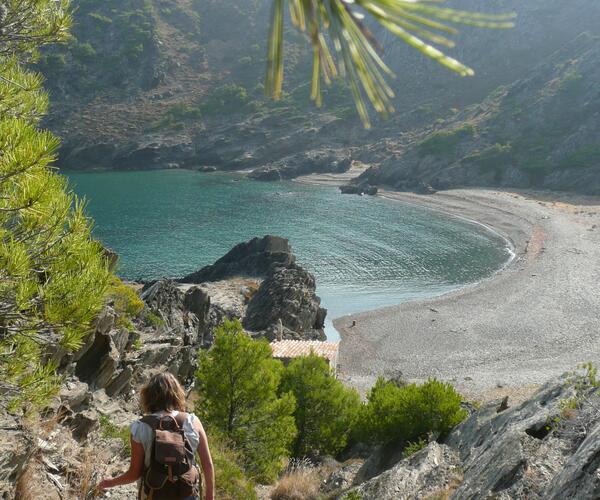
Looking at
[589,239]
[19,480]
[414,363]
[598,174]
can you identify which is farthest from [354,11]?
[598,174]

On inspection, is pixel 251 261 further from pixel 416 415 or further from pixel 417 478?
pixel 417 478

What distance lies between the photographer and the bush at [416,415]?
16422 mm

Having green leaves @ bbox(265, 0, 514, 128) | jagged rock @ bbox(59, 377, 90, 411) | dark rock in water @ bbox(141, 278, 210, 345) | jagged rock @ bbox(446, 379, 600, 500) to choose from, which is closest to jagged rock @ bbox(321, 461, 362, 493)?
jagged rock @ bbox(446, 379, 600, 500)

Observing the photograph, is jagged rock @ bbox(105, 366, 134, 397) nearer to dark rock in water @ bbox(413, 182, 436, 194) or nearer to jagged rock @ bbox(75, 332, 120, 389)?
jagged rock @ bbox(75, 332, 120, 389)

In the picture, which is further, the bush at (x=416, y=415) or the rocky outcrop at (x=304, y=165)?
the rocky outcrop at (x=304, y=165)

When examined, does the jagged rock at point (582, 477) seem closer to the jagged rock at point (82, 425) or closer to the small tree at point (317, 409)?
the jagged rock at point (82, 425)

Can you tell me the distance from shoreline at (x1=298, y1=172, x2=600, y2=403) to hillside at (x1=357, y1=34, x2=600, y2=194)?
32.6 meters

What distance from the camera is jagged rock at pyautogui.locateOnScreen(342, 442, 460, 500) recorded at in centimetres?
1105

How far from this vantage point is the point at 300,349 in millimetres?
29422

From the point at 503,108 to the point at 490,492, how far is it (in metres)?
120

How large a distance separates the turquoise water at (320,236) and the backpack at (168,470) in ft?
123

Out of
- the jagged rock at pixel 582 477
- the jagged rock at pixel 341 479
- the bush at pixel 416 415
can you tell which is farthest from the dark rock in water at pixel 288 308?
the jagged rock at pixel 582 477

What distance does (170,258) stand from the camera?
190 feet

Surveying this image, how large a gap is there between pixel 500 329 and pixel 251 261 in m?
22.6
